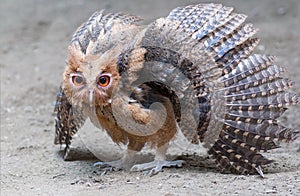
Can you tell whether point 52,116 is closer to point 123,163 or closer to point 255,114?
point 123,163

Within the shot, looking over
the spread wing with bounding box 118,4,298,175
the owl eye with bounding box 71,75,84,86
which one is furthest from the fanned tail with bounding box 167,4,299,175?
the owl eye with bounding box 71,75,84,86

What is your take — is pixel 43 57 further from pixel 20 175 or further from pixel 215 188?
pixel 215 188

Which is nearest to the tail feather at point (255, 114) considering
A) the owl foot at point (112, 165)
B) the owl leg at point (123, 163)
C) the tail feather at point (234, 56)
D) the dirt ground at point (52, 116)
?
the tail feather at point (234, 56)

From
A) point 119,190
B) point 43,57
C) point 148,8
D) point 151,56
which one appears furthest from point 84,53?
point 148,8

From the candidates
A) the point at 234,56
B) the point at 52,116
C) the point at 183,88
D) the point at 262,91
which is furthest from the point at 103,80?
the point at 52,116

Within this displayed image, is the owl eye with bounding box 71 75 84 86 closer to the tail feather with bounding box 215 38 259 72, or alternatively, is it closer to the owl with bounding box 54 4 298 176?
the owl with bounding box 54 4 298 176
